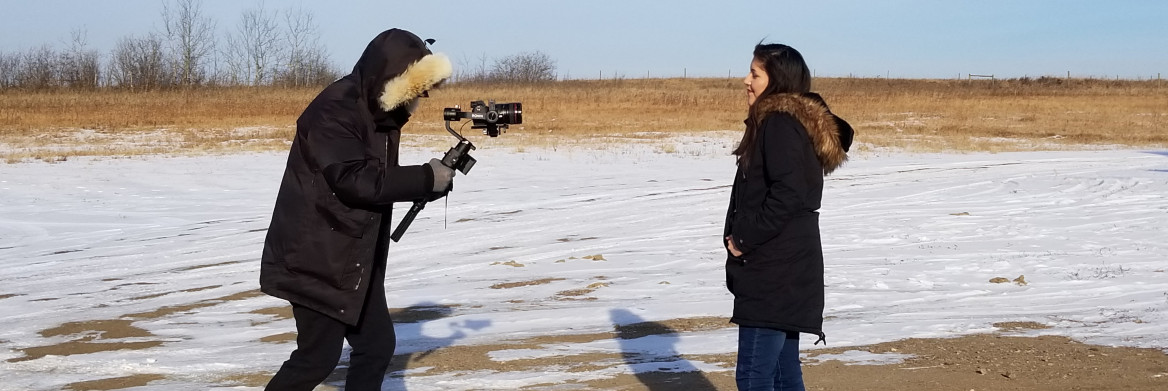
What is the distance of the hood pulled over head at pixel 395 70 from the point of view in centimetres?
327

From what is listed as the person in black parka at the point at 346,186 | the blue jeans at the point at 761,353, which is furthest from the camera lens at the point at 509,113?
the blue jeans at the point at 761,353

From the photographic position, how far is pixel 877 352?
5.61m

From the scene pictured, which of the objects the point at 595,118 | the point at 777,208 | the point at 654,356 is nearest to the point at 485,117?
the point at 777,208

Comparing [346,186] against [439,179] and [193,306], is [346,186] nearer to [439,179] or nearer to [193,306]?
[439,179]

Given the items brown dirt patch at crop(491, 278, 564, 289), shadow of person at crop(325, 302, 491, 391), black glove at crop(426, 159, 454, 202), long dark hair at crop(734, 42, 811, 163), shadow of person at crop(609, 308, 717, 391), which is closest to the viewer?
black glove at crop(426, 159, 454, 202)

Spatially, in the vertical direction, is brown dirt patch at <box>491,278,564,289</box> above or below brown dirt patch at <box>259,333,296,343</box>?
below

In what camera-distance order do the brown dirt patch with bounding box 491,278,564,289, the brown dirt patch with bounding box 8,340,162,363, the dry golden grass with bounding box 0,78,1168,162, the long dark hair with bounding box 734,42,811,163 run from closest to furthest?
the long dark hair with bounding box 734,42,811,163, the brown dirt patch with bounding box 8,340,162,363, the brown dirt patch with bounding box 491,278,564,289, the dry golden grass with bounding box 0,78,1168,162

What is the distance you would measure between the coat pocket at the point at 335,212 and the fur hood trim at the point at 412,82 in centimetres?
29

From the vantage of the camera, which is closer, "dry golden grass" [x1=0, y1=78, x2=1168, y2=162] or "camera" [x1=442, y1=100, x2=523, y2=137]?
"camera" [x1=442, y1=100, x2=523, y2=137]

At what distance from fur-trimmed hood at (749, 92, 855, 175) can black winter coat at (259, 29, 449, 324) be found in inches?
40.8

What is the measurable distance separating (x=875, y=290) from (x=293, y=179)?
515 cm

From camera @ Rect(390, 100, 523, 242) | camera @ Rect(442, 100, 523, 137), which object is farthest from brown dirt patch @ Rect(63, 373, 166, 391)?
camera @ Rect(442, 100, 523, 137)

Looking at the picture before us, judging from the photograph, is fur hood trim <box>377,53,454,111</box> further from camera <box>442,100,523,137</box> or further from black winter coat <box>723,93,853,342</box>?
black winter coat <box>723,93,853,342</box>

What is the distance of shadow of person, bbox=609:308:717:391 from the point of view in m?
5.01
